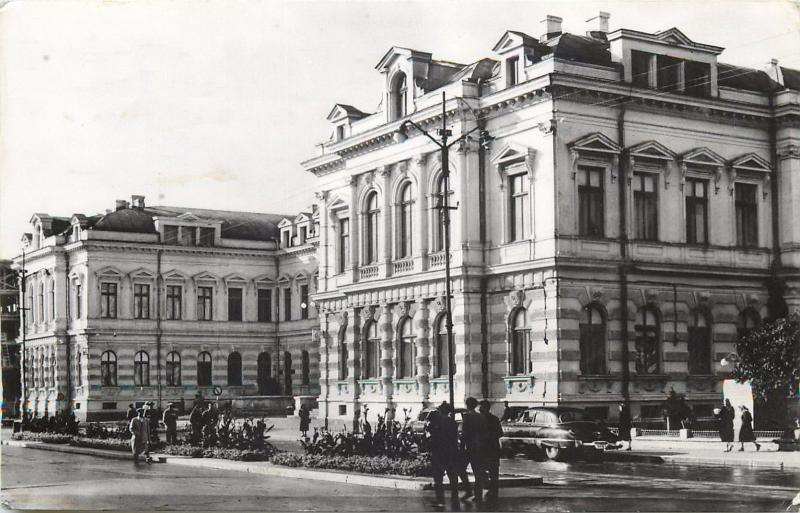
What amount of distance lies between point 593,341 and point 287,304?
4376 cm

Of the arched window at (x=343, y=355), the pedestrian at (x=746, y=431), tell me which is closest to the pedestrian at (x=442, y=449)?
the pedestrian at (x=746, y=431)

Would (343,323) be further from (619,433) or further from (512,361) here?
(619,433)

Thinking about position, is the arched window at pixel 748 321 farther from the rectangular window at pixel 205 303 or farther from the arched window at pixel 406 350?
the rectangular window at pixel 205 303

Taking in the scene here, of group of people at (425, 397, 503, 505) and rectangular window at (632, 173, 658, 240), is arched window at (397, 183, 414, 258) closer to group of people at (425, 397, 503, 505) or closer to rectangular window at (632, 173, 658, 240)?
rectangular window at (632, 173, 658, 240)

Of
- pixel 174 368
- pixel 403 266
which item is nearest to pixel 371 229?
pixel 403 266

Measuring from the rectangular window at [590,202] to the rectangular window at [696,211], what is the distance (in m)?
4.09

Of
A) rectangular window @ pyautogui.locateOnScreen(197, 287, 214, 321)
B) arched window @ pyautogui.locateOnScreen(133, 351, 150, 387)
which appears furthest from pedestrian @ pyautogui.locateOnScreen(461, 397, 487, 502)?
rectangular window @ pyautogui.locateOnScreen(197, 287, 214, 321)

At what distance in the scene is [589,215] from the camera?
147 ft

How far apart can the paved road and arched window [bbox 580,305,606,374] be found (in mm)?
11698

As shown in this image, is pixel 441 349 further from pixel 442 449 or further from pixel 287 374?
pixel 287 374

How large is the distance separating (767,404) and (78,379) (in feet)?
176

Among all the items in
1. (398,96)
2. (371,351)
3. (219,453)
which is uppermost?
(398,96)

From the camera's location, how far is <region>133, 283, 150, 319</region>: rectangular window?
269 ft

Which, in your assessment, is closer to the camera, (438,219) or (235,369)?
(438,219)
